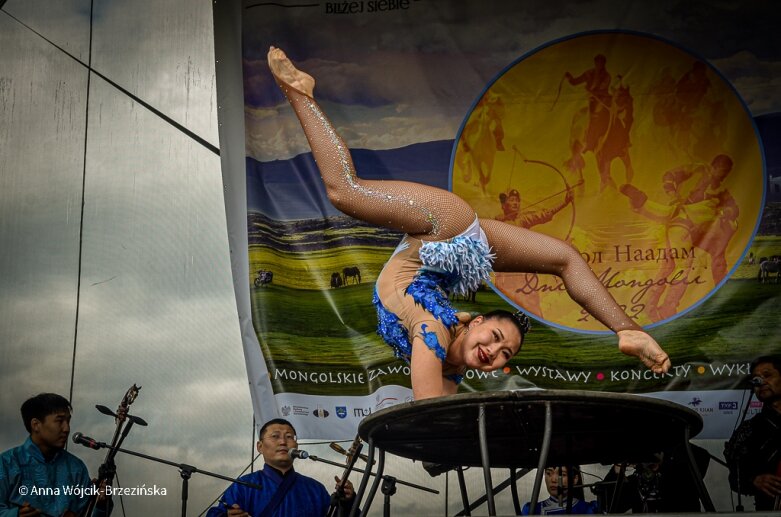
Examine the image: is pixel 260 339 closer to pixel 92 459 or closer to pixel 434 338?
pixel 92 459

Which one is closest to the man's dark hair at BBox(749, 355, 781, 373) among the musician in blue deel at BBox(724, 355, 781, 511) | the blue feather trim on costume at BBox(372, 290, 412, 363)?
the musician in blue deel at BBox(724, 355, 781, 511)

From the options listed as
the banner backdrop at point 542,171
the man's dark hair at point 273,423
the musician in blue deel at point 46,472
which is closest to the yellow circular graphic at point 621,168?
the banner backdrop at point 542,171

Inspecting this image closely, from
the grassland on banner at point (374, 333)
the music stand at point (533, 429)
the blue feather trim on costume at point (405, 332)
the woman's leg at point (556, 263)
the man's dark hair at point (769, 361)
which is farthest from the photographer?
the grassland on banner at point (374, 333)

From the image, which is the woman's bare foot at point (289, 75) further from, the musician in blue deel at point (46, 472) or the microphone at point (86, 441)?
the musician in blue deel at point (46, 472)

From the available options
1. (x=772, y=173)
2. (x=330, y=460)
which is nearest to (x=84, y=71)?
(x=330, y=460)

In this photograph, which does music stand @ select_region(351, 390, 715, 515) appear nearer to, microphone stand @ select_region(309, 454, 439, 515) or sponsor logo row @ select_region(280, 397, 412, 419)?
microphone stand @ select_region(309, 454, 439, 515)

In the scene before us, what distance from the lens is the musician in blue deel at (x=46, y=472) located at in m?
3.63

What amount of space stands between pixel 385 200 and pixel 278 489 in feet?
4.78

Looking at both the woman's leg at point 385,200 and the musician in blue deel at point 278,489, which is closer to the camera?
the woman's leg at point 385,200

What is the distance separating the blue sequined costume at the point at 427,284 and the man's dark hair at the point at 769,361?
160cm

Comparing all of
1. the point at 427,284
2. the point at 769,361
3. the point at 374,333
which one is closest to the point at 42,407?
the point at 374,333

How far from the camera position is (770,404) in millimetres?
3768

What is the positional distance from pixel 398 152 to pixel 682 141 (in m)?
1.17

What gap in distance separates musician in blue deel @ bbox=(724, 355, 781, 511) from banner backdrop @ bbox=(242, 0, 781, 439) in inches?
5.5
